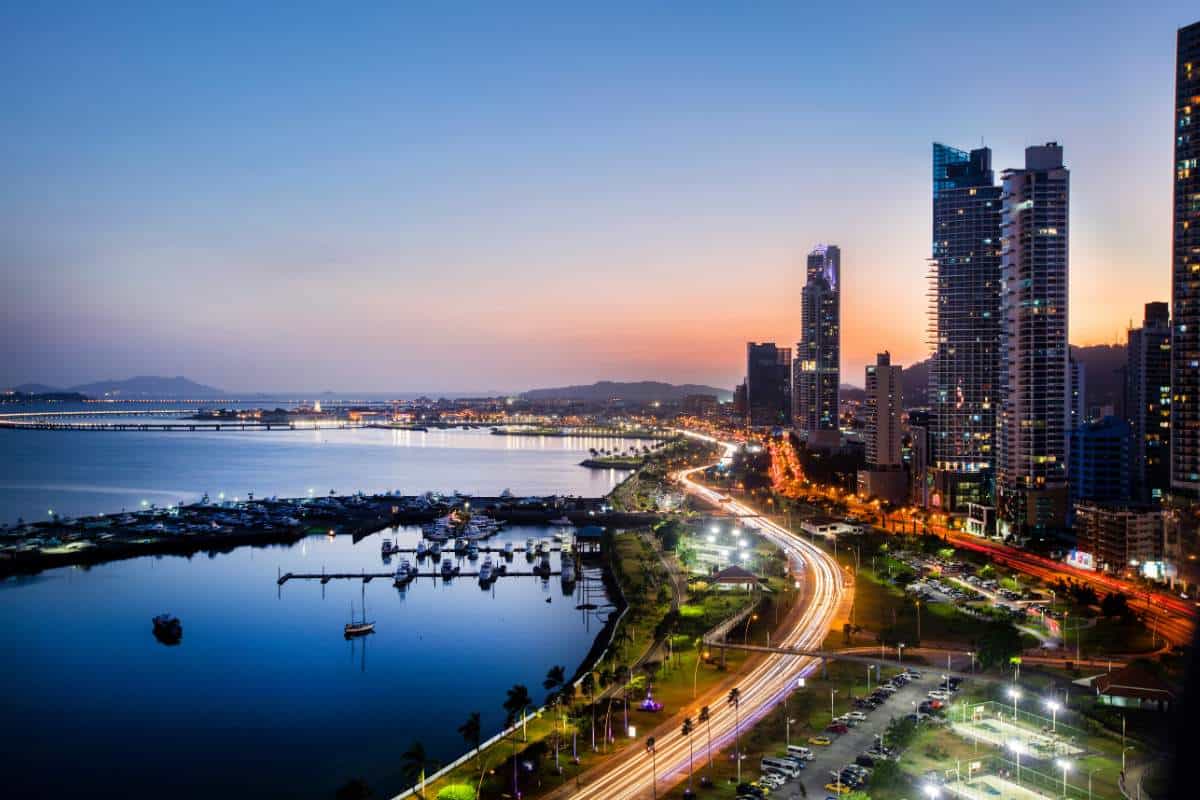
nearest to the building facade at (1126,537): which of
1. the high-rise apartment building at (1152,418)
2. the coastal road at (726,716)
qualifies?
the coastal road at (726,716)

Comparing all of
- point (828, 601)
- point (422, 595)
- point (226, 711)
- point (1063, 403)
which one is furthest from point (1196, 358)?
point (226, 711)

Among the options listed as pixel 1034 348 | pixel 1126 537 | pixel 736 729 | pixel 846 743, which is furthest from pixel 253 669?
pixel 1034 348

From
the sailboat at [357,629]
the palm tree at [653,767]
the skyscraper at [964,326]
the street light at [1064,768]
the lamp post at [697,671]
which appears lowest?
the sailboat at [357,629]

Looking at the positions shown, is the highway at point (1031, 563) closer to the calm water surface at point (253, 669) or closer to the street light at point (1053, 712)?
the street light at point (1053, 712)

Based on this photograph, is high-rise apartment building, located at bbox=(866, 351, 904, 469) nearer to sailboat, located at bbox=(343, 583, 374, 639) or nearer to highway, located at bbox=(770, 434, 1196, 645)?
highway, located at bbox=(770, 434, 1196, 645)

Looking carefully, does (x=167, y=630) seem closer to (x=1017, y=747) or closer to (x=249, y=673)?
(x=249, y=673)

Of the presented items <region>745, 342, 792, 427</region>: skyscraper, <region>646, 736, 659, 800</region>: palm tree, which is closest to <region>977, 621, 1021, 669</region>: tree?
<region>646, 736, 659, 800</region>: palm tree

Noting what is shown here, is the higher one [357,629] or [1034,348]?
[1034,348]

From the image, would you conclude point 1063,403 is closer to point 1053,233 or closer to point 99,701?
point 1053,233
